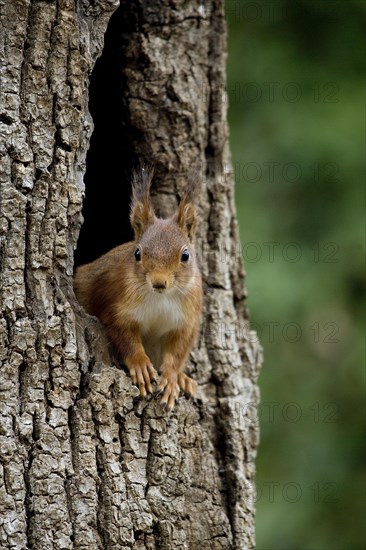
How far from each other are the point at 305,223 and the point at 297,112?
74cm

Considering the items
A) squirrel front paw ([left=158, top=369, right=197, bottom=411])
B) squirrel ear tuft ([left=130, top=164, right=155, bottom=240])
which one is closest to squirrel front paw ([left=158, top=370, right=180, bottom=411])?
squirrel front paw ([left=158, top=369, right=197, bottom=411])

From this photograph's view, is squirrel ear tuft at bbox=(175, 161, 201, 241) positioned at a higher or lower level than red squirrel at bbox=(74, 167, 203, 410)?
higher

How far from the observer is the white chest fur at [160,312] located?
4094 mm

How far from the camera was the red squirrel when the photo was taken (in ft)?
13.0

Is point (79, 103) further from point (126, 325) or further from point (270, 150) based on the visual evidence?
point (270, 150)

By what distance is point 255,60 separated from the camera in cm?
671

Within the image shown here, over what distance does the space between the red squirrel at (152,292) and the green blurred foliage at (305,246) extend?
6.28 ft

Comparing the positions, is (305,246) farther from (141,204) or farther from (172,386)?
(172,386)

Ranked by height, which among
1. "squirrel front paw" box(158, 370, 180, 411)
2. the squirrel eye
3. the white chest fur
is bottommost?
"squirrel front paw" box(158, 370, 180, 411)

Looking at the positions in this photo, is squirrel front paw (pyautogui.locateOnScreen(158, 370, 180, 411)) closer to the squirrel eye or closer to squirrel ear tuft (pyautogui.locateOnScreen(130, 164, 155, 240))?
the squirrel eye

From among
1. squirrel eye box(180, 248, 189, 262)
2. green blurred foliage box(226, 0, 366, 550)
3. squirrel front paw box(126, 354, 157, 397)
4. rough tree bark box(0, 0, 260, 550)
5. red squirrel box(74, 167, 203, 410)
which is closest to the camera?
rough tree bark box(0, 0, 260, 550)

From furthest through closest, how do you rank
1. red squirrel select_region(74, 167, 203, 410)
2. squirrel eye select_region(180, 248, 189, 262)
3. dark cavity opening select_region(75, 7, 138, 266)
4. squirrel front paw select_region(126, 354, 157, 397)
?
1. dark cavity opening select_region(75, 7, 138, 266)
2. squirrel eye select_region(180, 248, 189, 262)
3. red squirrel select_region(74, 167, 203, 410)
4. squirrel front paw select_region(126, 354, 157, 397)

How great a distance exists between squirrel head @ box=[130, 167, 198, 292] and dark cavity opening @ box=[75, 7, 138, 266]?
37 cm

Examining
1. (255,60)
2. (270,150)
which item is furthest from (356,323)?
(255,60)
